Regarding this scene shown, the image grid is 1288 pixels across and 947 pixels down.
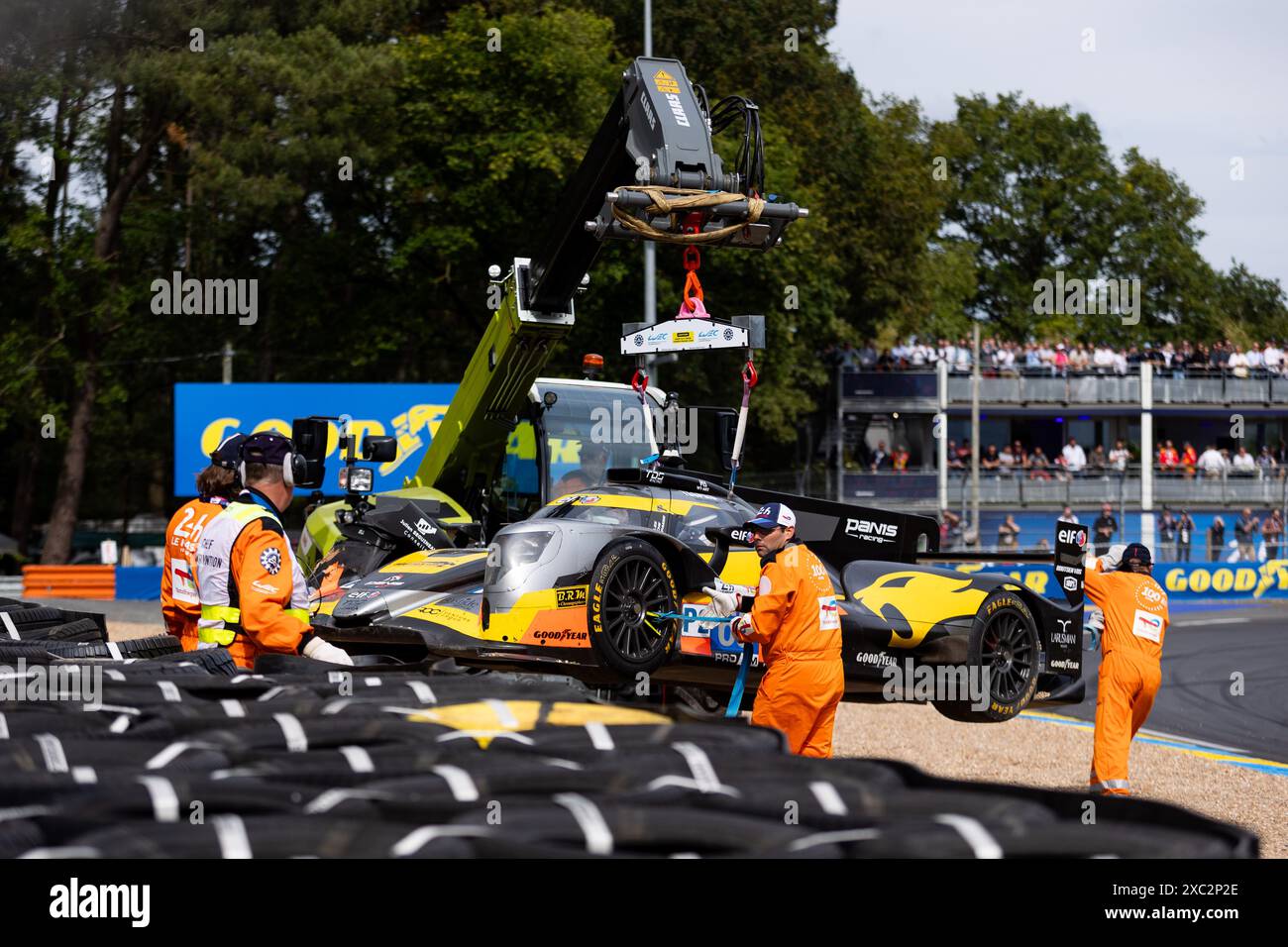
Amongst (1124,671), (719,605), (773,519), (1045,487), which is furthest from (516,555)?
(1045,487)

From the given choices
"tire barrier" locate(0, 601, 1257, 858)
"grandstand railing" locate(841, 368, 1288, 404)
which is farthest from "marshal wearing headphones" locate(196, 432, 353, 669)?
"grandstand railing" locate(841, 368, 1288, 404)

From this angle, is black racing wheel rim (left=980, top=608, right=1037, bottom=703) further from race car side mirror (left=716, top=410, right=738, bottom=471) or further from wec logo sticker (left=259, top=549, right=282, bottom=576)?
wec logo sticker (left=259, top=549, right=282, bottom=576)

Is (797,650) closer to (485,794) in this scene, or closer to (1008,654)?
(1008,654)

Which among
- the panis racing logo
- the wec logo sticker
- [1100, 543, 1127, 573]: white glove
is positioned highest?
the wec logo sticker

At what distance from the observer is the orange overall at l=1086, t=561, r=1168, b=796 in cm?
950

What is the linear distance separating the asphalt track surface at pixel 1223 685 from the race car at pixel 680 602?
13.6 ft

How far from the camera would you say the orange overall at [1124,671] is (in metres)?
9.50

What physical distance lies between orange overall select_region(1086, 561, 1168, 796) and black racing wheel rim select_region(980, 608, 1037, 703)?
0.72 meters
